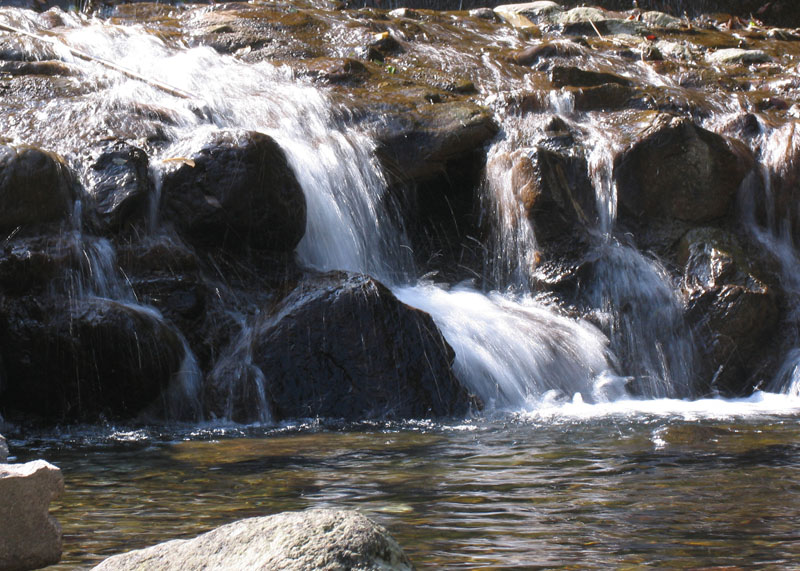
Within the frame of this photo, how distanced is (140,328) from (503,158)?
4.38 metres

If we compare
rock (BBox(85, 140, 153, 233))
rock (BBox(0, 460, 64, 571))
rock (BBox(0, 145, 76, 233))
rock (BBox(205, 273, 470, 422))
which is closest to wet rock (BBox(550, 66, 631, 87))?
rock (BBox(205, 273, 470, 422))

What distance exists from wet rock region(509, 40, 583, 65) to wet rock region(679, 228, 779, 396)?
15.0ft

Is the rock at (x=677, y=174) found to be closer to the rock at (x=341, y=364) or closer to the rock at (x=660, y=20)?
the rock at (x=341, y=364)

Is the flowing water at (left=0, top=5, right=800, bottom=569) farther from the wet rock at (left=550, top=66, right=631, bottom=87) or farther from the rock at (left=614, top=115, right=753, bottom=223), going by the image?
the wet rock at (left=550, top=66, right=631, bottom=87)

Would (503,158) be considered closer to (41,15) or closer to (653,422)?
(653,422)

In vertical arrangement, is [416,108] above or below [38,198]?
above

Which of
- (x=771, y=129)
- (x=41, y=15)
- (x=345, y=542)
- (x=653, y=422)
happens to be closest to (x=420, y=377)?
(x=653, y=422)

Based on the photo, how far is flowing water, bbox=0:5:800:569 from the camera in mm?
3234

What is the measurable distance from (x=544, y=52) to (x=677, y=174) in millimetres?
3890

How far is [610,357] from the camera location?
8.13 meters

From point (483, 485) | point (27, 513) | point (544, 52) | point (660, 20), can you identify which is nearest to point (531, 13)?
point (660, 20)

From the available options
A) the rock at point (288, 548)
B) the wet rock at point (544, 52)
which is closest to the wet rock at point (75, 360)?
the rock at point (288, 548)

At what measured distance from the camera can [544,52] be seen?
12.7m

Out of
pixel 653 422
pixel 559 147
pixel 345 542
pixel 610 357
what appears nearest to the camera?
pixel 345 542
